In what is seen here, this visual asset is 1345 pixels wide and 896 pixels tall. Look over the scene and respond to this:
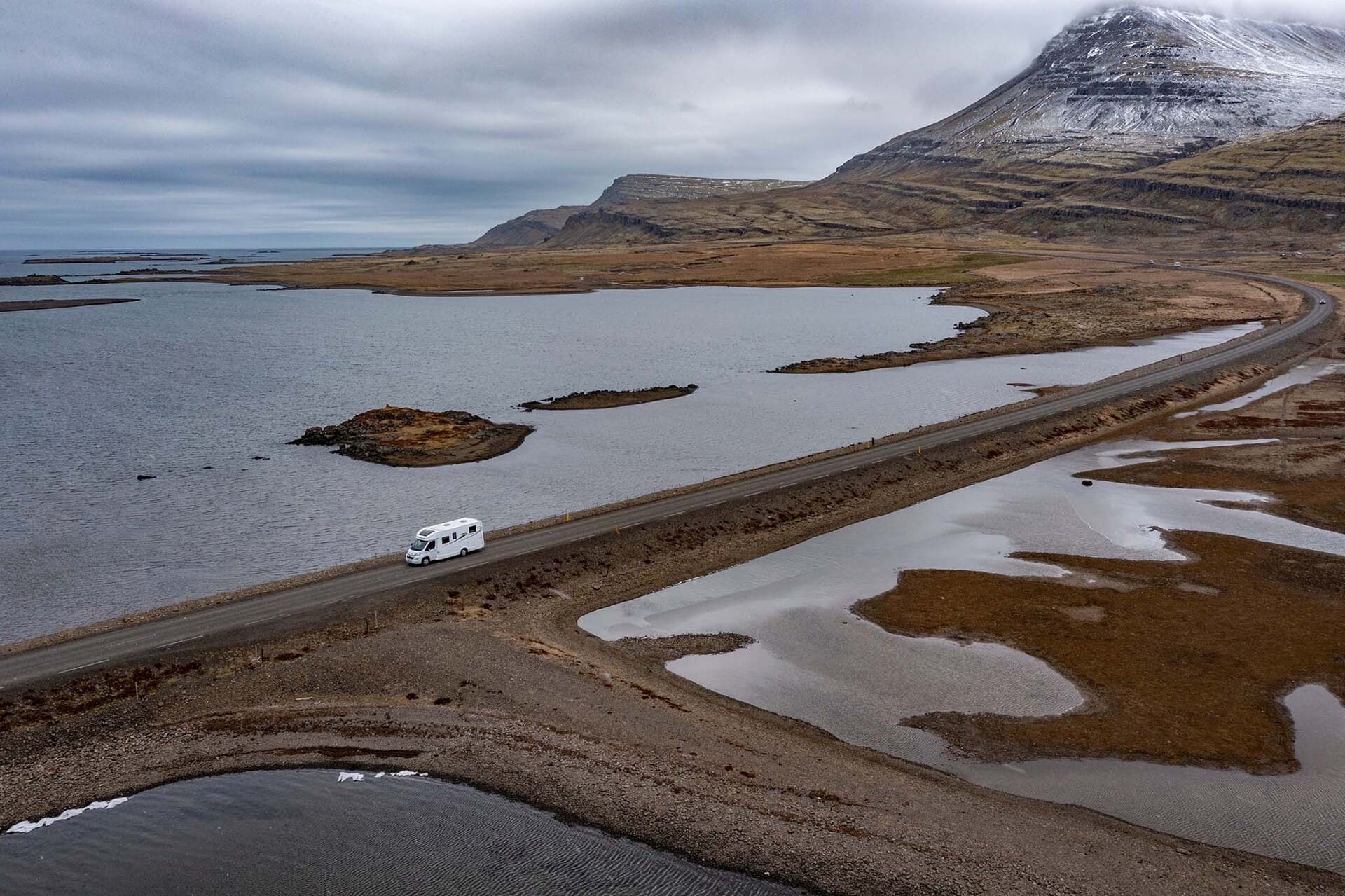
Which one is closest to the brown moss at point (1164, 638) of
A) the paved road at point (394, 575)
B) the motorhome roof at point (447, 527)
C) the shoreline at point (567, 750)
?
the shoreline at point (567, 750)

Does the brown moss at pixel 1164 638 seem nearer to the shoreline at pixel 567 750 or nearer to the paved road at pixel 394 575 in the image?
the shoreline at pixel 567 750

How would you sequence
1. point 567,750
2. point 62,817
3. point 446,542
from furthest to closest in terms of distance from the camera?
point 446,542 < point 567,750 < point 62,817

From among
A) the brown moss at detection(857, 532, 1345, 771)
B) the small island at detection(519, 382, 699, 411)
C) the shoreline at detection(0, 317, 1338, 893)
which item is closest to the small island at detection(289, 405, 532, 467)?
the small island at detection(519, 382, 699, 411)

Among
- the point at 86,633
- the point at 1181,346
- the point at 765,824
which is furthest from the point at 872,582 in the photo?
the point at 1181,346

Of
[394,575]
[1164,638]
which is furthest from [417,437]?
[1164,638]

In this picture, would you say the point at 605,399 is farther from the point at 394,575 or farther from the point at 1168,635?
the point at 1168,635

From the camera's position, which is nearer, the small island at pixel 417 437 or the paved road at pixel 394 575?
the paved road at pixel 394 575
